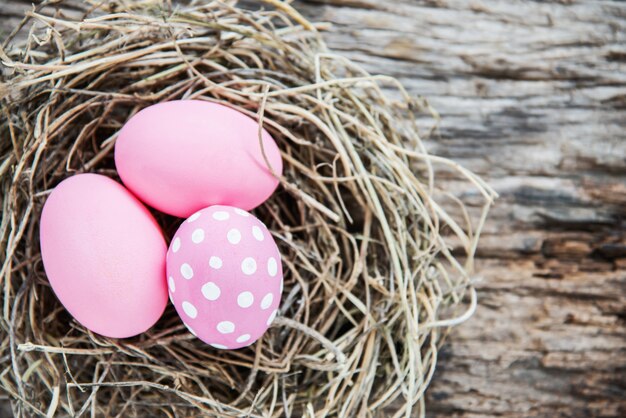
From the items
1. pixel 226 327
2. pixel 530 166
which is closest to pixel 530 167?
pixel 530 166

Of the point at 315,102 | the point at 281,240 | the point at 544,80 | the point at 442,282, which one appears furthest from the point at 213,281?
the point at 544,80

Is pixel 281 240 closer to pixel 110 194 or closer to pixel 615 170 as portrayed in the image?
pixel 110 194

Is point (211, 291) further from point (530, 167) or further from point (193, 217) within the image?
point (530, 167)

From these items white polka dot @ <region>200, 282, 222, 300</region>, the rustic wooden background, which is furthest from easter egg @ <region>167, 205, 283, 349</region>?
the rustic wooden background

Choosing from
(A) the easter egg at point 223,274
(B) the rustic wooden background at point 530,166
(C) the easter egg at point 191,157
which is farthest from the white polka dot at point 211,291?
(B) the rustic wooden background at point 530,166

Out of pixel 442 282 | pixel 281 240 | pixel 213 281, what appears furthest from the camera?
pixel 442 282

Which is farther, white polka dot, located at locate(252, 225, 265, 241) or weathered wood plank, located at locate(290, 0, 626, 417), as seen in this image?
weathered wood plank, located at locate(290, 0, 626, 417)

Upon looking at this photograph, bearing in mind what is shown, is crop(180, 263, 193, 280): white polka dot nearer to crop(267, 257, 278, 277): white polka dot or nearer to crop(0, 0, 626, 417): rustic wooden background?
crop(267, 257, 278, 277): white polka dot

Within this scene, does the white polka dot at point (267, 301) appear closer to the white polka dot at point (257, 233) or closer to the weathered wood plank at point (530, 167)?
the white polka dot at point (257, 233)
